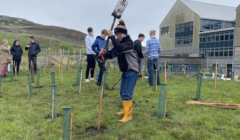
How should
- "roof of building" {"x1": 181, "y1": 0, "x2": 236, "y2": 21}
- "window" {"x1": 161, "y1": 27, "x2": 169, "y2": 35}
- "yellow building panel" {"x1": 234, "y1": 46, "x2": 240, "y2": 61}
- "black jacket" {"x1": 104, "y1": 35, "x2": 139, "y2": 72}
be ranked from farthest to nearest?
"window" {"x1": 161, "y1": 27, "x2": 169, "y2": 35} < "roof of building" {"x1": 181, "y1": 0, "x2": 236, "y2": 21} < "yellow building panel" {"x1": 234, "y1": 46, "x2": 240, "y2": 61} < "black jacket" {"x1": 104, "y1": 35, "x2": 139, "y2": 72}

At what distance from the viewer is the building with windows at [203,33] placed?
32500mm

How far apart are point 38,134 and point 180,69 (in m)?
36.1

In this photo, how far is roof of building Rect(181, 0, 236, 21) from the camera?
3888 centimetres

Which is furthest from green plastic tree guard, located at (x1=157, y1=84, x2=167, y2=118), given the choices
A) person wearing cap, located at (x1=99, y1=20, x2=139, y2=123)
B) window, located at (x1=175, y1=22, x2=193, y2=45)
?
window, located at (x1=175, y1=22, x2=193, y2=45)

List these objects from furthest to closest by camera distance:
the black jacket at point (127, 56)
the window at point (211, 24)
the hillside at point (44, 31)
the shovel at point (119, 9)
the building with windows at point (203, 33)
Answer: the hillside at point (44, 31) → the window at point (211, 24) → the building with windows at point (203, 33) → the shovel at point (119, 9) → the black jacket at point (127, 56)

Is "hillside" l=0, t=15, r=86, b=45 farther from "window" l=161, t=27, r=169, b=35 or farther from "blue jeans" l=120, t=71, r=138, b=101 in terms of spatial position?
"blue jeans" l=120, t=71, r=138, b=101

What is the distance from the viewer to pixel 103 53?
4082 mm

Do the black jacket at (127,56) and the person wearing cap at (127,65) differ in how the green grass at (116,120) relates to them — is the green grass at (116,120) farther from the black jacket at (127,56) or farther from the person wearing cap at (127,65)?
the black jacket at (127,56)

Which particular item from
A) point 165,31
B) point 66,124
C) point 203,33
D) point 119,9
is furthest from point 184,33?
point 66,124

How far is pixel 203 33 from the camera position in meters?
36.9

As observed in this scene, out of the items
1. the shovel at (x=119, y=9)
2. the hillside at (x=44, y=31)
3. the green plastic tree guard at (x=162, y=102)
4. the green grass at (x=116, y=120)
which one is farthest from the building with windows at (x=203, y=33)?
the hillside at (x=44, y=31)

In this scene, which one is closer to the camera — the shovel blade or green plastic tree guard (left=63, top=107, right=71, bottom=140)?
green plastic tree guard (left=63, top=107, right=71, bottom=140)

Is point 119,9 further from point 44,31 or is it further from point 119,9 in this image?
point 44,31

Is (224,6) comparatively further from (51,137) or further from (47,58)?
(51,137)
